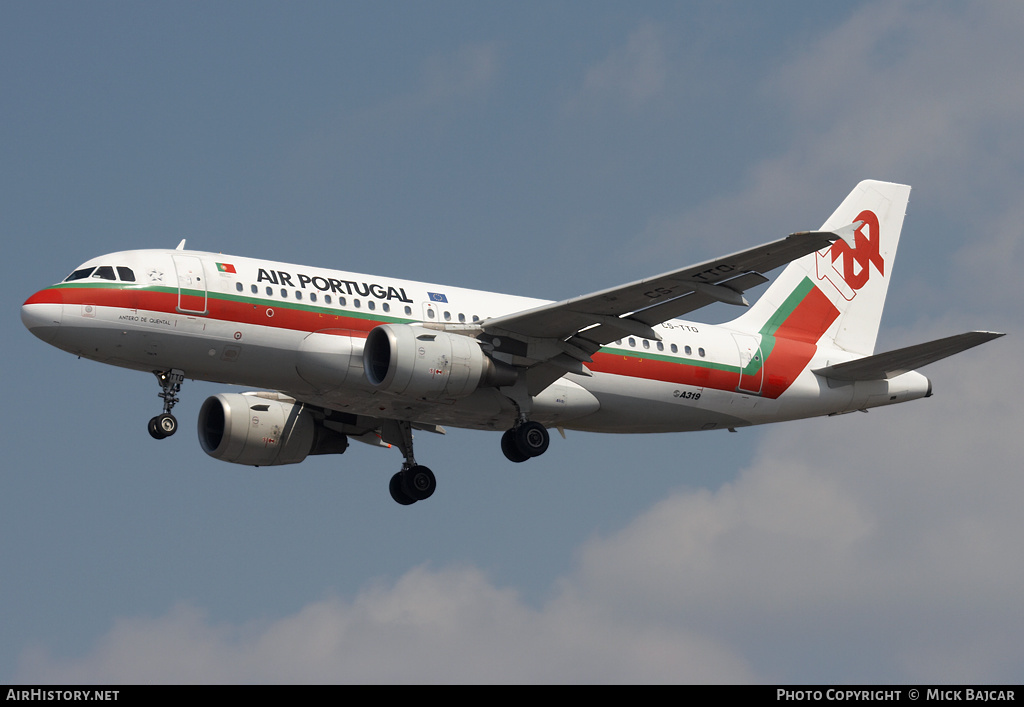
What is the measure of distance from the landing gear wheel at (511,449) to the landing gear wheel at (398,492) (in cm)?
457

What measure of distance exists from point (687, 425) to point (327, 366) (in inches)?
422

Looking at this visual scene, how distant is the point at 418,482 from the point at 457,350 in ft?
21.9

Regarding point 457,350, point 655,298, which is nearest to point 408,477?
point 457,350

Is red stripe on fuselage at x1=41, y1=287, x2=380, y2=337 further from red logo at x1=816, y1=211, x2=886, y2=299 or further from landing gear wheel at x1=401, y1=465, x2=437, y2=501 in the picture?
red logo at x1=816, y1=211, x2=886, y2=299

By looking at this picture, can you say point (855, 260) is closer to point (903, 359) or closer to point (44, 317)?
point (903, 359)

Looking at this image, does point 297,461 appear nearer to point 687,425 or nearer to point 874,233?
point 687,425

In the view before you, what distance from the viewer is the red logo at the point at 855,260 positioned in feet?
142

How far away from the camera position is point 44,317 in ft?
107

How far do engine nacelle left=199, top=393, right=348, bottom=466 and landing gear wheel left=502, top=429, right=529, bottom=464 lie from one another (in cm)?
633

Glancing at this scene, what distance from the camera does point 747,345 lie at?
39.7 m

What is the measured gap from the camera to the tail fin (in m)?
41.7
